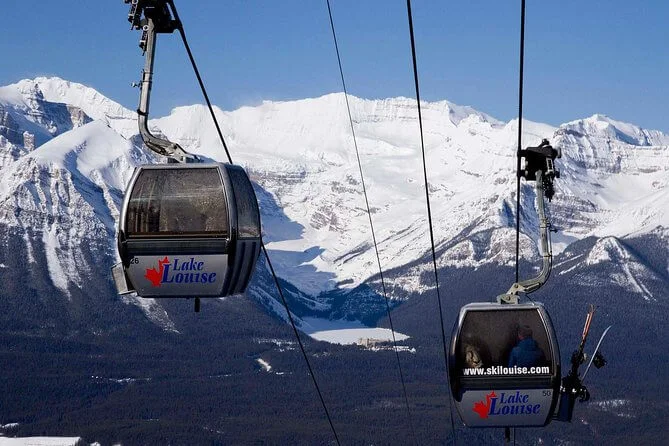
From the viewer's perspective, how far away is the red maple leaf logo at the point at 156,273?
31672 millimetres

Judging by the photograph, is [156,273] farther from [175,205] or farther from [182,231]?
[175,205]

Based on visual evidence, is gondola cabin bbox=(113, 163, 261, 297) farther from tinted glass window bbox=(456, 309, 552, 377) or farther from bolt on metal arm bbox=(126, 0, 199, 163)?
tinted glass window bbox=(456, 309, 552, 377)

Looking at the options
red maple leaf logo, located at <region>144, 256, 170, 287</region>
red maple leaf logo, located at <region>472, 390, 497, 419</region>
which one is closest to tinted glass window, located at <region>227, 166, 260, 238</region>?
red maple leaf logo, located at <region>144, 256, 170, 287</region>

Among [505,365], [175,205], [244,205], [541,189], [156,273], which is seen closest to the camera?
[156,273]

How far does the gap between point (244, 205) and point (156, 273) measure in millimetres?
2257

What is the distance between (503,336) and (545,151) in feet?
15.5

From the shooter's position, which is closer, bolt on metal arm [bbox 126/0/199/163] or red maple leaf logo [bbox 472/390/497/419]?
bolt on metal arm [bbox 126/0/199/163]

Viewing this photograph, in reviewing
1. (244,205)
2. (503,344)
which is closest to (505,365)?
(503,344)

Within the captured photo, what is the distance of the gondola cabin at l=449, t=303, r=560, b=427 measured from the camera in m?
36.1

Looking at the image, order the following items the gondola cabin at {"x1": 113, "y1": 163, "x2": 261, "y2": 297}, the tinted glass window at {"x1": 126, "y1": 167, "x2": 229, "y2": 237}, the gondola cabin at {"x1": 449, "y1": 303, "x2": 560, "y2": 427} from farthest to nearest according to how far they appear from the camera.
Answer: the gondola cabin at {"x1": 449, "y1": 303, "x2": 560, "y2": 427}
the tinted glass window at {"x1": 126, "y1": 167, "x2": 229, "y2": 237}
the gondola cabin at {"x1": 113, "y1": 163, "x2": 261, "y2": 297}

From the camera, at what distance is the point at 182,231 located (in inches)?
1257

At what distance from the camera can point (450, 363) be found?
36531 mm

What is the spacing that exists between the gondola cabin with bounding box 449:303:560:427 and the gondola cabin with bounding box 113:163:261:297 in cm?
681

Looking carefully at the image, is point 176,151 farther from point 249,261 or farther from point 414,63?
point 414,63
